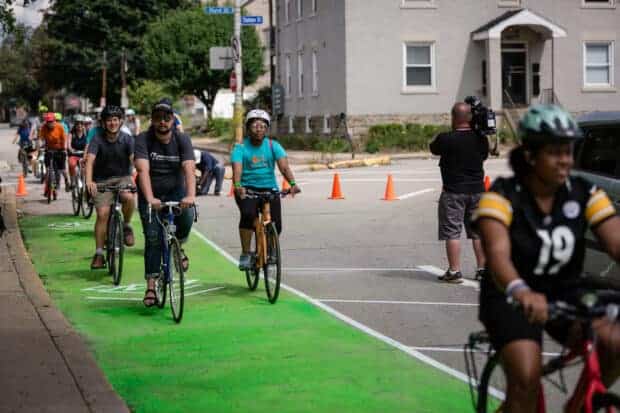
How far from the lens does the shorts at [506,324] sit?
4.53 m

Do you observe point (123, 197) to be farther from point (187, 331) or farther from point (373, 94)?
point (373, 94)

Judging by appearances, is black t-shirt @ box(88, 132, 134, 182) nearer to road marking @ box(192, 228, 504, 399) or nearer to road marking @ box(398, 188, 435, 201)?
road marking @ box(192, 228, 504, 399)

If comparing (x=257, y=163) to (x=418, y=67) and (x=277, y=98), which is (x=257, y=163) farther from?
(x=277, y=98)

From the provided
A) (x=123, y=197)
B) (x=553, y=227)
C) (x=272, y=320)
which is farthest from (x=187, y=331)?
(x=553, y=227)

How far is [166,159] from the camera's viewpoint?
10312 millimetres

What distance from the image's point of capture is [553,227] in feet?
15.2

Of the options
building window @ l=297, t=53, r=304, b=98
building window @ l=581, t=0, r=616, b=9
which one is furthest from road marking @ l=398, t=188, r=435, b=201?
building window @ l=297, t=53, r=304, b=98

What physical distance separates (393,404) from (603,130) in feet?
14.4

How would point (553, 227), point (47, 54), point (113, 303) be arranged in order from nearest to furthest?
point (553, 227) → point (113, 303) → point (47, 54)

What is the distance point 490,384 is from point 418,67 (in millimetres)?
36823

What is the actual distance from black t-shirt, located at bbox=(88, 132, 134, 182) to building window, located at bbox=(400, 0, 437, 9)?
29.5 m

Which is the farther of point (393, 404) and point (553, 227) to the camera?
point (393, 404)

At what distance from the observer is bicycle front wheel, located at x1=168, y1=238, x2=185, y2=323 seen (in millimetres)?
9656

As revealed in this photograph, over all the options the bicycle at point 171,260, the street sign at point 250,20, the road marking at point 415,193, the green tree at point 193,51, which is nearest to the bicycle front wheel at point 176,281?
the bicycle at point 171,260
